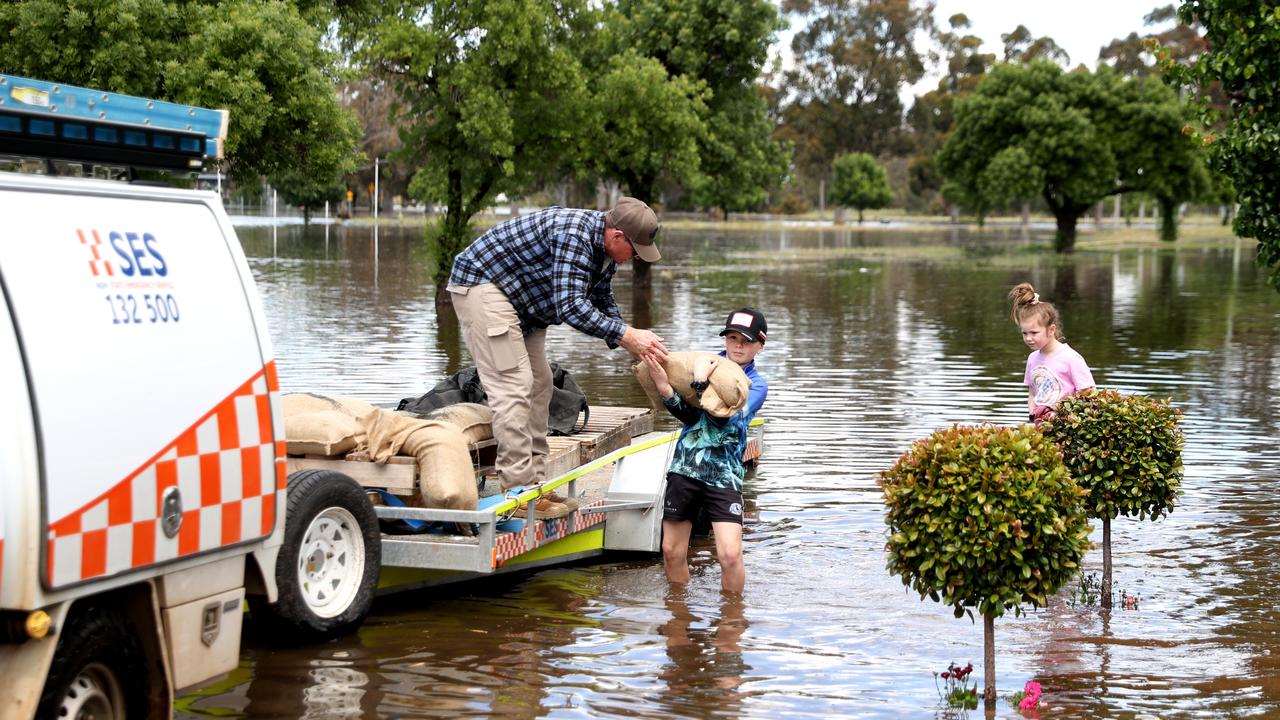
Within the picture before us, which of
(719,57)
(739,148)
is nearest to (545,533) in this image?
(719,57)

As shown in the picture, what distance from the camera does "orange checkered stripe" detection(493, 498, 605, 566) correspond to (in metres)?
7.74

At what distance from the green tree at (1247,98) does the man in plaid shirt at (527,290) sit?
6.99 meters

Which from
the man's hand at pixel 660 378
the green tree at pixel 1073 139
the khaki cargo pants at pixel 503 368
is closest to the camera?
the man's hand at pixel 660 378

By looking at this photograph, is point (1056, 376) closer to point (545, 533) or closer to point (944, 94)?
point (545, 533)

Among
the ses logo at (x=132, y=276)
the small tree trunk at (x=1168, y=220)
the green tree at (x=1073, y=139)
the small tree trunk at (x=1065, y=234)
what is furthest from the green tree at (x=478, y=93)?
the small tree trunk at (x=1168, y=220)

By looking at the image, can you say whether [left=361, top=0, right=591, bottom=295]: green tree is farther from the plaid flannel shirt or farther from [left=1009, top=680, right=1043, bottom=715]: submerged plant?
[left=1009, top=680, right=1043, bottom=715]: submerged plant

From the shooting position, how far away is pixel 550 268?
27.5ft

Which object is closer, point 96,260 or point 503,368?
point 96,260

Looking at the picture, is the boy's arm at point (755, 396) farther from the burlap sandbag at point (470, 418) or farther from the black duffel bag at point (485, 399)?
the black duffel bag at point (485, 399)

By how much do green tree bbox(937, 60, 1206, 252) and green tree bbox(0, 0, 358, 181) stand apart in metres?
45.1

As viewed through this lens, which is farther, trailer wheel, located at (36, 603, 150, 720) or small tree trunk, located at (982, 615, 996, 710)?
small tree trunk, located at (982, 615, 996, 710)

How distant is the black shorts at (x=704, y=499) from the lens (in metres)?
7.95

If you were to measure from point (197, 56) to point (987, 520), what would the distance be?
14.1 meters

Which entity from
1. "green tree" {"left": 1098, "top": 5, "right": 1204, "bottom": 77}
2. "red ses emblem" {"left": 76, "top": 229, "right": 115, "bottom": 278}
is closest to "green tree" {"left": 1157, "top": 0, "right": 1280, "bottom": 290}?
"red ses emblem" {"left": 76, "top": 229, "right": 115, "bottom": 278}
